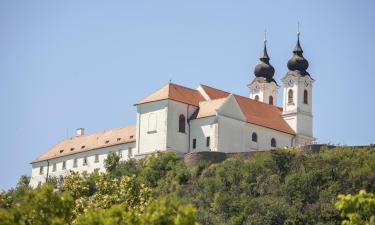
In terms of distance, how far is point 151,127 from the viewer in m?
93.4

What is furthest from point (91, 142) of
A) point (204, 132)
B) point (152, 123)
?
point (204, 132)

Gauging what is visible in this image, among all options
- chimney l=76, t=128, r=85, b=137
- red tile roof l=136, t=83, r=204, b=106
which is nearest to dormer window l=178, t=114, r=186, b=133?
red tile roof l=136, t=83, r=204, b=106

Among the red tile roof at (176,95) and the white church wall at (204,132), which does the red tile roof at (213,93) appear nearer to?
the red tile roof at (176,95)

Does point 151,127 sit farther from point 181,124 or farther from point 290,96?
point 290,96

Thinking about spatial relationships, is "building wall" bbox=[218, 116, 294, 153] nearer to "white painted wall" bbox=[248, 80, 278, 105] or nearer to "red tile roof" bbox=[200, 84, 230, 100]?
"red tile roof" bbox=[200, 84, 230, 100]

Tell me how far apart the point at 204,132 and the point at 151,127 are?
5004mm

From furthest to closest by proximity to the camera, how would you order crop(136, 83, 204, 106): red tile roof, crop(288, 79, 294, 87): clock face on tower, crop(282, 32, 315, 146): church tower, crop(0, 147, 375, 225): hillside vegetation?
crop(288, 79, 294, 87): clock face on tower
crop(282, 32, 315, 146): church tower
crop(136, 83, 204, 106): red tile roof
crop(0, 147, 375, 225): hillside vegetation

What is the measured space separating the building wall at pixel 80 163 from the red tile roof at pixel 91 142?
0.45m

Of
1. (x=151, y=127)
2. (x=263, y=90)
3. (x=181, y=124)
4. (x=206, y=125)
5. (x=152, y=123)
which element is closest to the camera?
(x=206, y=125)

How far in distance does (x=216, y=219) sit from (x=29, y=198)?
138 feet

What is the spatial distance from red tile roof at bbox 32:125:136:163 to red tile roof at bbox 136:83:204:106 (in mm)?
7078

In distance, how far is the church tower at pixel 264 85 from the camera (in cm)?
11044

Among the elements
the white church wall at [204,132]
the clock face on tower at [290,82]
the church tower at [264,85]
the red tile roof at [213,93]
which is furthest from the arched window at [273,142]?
the church tower at [264,85]

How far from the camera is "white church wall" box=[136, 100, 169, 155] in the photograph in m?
92.5
